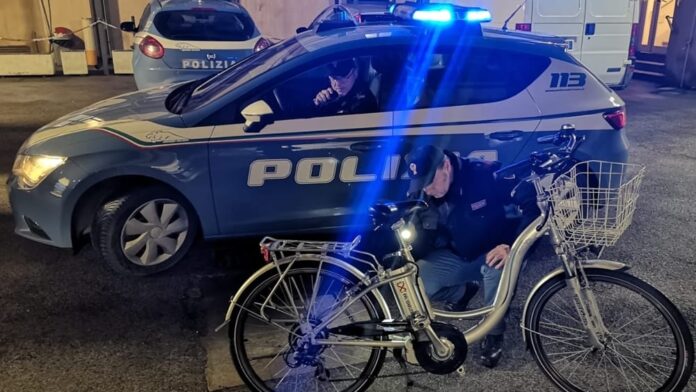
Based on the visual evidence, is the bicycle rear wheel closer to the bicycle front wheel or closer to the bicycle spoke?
the bicycle front wheel

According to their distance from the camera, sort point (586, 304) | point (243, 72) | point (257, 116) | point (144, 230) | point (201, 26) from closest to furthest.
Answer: point (586, 304), point (257, 116), point (144, 230), point (243, 72), point (201, 26)

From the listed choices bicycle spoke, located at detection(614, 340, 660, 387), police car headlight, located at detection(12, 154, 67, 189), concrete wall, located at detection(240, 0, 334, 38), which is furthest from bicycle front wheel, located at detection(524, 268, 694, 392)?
concrete wall, located at detection(240, 0, 334, 38)

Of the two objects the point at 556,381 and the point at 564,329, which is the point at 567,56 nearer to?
the point at 564,329

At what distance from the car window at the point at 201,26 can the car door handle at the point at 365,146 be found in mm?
4559

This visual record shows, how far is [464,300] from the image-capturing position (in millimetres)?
3324

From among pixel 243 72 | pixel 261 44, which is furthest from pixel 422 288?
pixel 261 44

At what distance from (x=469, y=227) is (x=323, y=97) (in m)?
1.44

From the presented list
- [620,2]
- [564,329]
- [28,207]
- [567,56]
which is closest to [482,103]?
[567,56]

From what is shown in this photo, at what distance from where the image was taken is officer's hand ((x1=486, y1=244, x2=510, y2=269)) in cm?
286

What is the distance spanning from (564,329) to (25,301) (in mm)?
3027

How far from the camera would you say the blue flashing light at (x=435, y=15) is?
12.9 ft

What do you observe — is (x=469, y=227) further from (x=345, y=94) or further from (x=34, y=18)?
(x=34, y=18)

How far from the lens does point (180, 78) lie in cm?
772

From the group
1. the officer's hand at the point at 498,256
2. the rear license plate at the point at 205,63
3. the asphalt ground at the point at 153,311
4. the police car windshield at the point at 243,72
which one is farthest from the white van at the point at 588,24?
the officer's hand at the point at 498,256
